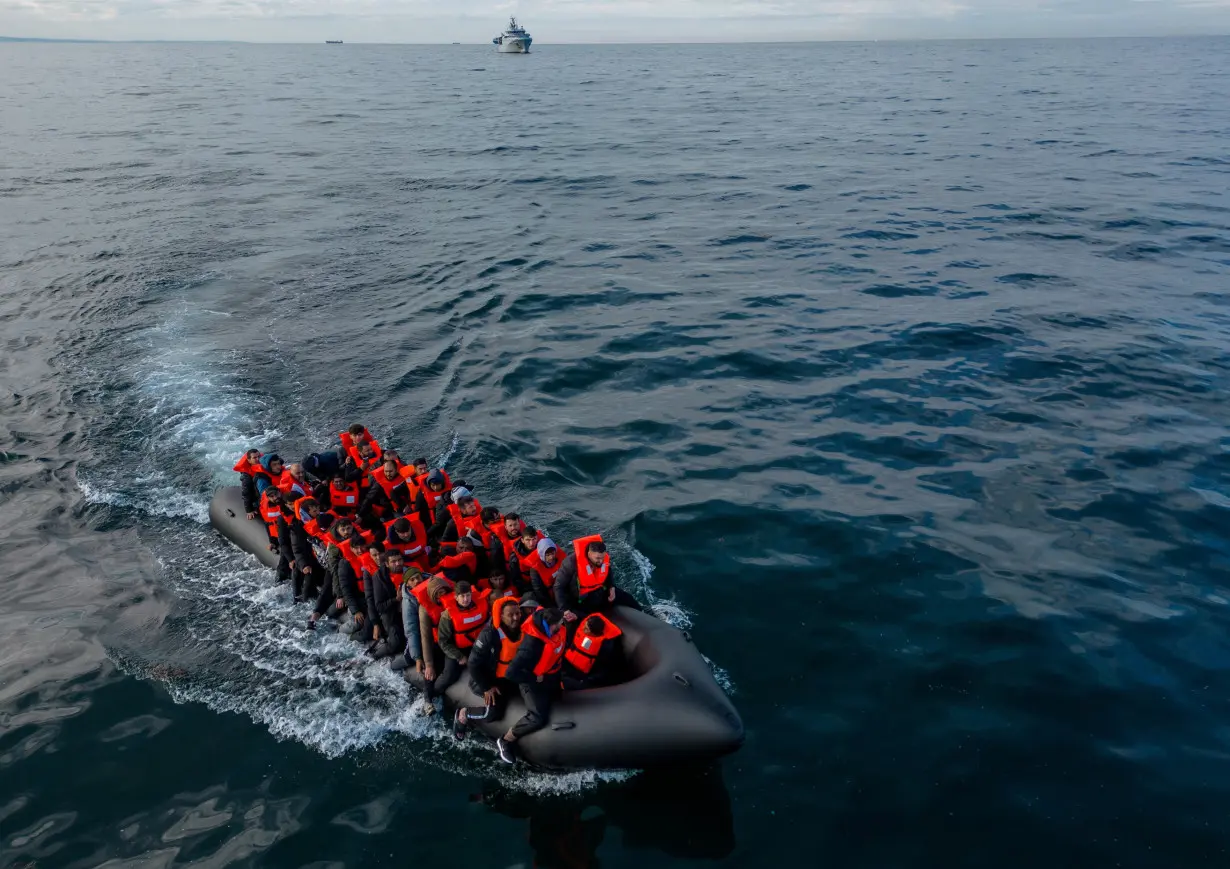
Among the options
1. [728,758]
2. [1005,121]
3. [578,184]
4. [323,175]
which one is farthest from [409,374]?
[1005,121]

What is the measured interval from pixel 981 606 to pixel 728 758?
5.26 meters

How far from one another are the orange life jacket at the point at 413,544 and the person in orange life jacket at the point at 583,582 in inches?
101

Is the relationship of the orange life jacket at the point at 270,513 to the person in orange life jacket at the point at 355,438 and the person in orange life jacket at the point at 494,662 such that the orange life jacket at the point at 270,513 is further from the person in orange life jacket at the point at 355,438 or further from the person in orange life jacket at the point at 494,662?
the person in orange life jacket at the point at 494,662

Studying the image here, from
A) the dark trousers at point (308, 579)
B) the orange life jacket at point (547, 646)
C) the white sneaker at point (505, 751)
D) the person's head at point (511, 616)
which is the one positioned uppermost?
the person's head at point (511, 616)

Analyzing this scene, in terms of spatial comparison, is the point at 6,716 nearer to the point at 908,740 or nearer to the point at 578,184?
the point at 908,740

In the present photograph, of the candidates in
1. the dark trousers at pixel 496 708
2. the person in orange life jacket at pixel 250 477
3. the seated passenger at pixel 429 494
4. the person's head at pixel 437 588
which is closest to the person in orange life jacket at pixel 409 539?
the seated passenger at pixel 429 494

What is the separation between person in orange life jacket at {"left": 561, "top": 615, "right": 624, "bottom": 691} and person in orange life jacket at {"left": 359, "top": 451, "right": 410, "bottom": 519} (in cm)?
440

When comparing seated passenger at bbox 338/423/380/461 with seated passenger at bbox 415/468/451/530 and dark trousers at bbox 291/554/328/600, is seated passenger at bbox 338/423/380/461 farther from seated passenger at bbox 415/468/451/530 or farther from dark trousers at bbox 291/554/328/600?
dark trousers at bbox 291/554/328/600

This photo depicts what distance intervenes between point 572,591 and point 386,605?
9.15 ft

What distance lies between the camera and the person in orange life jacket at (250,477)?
569 inches

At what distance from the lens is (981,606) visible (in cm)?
1320

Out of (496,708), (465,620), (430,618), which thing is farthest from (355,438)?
(496,708)

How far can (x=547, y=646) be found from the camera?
10.2 m

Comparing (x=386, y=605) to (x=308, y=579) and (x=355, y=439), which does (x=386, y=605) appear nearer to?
(x=308, y=579)
